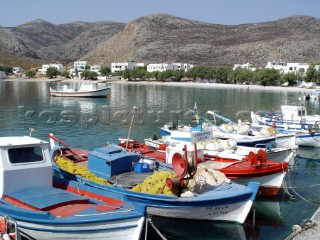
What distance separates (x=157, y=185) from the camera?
14.1 metres

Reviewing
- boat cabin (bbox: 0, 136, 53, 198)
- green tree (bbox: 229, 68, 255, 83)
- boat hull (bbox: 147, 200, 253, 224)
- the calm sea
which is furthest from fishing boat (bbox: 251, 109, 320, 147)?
green tree (bbox: 229, 68, 255, 83)

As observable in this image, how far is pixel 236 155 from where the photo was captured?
68.2 feet


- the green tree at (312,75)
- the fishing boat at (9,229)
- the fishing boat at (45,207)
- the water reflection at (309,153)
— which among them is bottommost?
the water reflection at (309,153)

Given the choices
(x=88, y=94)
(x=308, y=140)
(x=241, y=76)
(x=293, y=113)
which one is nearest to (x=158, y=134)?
(x=293, y=113)

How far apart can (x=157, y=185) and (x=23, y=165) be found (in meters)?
4.32

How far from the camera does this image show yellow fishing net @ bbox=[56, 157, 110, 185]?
15.7 m

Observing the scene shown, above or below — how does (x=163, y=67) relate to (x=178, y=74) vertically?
above

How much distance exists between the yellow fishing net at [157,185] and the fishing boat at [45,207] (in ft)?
2.86

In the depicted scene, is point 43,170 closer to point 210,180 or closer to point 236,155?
point 210,180

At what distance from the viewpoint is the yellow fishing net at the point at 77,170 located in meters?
15.7

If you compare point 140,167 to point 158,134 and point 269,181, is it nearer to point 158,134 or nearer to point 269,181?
point 269,181

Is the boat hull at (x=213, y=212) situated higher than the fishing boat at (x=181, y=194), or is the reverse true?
the fishing boat at (x=181, y=194)

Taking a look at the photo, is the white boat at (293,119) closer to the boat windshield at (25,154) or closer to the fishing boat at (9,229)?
the boat windshield at (25,154)

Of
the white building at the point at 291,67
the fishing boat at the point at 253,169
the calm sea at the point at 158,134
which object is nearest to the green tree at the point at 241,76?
the white building at the point at 291,67
